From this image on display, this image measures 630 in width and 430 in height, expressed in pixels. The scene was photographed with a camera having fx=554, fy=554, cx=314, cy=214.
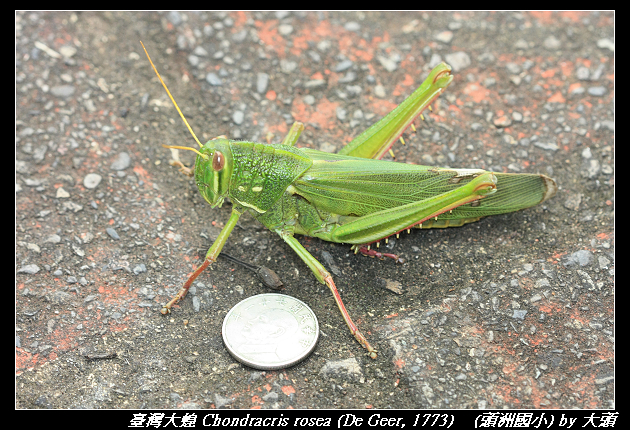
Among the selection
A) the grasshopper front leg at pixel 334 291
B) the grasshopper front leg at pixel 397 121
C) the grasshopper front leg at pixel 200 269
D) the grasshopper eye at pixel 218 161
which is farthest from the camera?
the grasshopper front leg at pixel 397 121

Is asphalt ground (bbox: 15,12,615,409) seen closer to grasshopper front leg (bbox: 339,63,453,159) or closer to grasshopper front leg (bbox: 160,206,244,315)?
grasshopper front leg (bbox: 160,206,244,315)

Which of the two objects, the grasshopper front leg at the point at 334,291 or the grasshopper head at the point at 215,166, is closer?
the grasshopper front leg at the point at 334,291

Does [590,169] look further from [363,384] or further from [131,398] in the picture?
[131,398]

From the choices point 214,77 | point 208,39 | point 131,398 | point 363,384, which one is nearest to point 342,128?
point 214,77

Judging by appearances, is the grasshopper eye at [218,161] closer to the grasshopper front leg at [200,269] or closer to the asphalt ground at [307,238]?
the grasshopper front leg at [200,269]

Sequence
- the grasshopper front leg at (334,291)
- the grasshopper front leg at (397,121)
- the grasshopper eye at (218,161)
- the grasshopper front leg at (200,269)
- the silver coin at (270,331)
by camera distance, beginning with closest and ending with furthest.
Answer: the silver coin at (270,331) < the grasshopper front leg at (334,291) < the grasshopper eye at (218,161) < the grasshopper front leg at (200,269) < the grasshopper front leg at (397,121)

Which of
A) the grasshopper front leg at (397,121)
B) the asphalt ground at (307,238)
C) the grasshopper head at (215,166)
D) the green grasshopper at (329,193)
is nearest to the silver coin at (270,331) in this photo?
the asphalt ground at (307,238)

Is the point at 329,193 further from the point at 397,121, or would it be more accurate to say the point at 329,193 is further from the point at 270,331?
the point at 270,331
